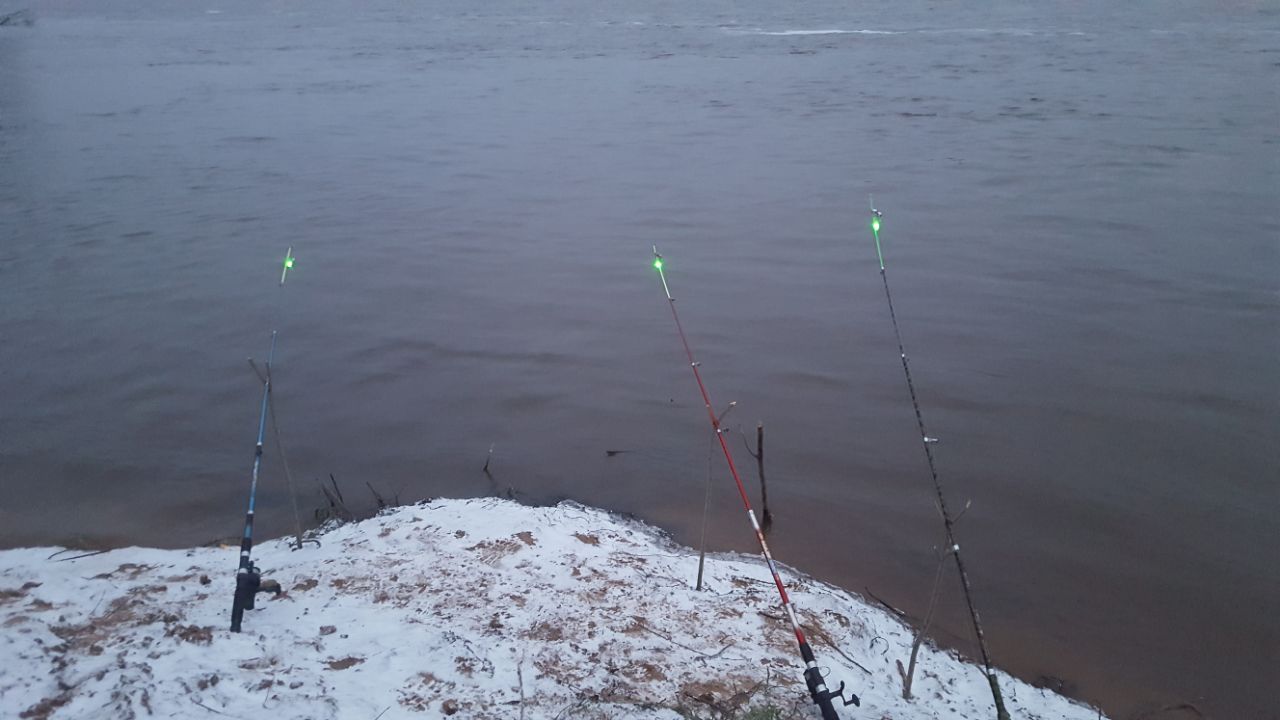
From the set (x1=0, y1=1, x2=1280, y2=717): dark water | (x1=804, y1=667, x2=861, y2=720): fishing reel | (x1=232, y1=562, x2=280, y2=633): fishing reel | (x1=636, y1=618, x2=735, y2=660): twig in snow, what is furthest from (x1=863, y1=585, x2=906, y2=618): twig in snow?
(x1=232, y1=562, x2=280, y2=633): fishing reel

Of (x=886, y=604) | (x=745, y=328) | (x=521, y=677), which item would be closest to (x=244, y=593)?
(x=521, y=677)

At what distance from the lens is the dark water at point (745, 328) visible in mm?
5621

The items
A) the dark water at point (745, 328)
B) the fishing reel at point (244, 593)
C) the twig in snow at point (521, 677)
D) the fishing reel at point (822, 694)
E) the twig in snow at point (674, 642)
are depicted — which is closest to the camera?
the fishing reel at point (822, 694)

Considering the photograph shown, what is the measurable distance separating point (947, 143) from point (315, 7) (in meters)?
40.4

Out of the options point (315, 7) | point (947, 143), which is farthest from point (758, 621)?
point (315, 7)

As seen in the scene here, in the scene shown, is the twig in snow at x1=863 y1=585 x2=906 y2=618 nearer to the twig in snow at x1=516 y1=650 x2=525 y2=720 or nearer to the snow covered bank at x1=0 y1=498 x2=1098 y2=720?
the snow covered bank at x1=0 y1=498 x2=1098 y2=720

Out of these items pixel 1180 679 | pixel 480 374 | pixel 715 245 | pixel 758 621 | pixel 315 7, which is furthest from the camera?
pixel 315 7

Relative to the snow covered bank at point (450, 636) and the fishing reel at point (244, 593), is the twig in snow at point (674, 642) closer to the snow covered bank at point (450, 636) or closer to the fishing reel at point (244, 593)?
the snow covered bank at point (450, 636)

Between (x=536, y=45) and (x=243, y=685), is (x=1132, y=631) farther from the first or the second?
(x=536, y=45)

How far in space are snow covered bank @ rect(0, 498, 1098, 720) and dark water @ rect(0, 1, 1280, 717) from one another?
0.89m

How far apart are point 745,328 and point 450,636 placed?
17.0 feet

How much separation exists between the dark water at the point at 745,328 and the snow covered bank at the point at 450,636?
0.89m

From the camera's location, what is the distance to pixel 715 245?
423 inches

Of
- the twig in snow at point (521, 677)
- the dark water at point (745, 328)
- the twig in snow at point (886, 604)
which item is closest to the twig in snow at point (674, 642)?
the twig in snow at point (521, 677)
